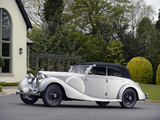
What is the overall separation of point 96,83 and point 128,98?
1.34 m

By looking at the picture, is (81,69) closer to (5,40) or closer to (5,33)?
(5,40)

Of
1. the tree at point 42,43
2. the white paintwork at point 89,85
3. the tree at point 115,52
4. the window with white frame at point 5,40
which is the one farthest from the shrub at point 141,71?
the white paintwork at point 89,85

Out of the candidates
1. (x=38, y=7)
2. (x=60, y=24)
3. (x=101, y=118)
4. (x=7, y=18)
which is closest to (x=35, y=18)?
(x=38, y=7)

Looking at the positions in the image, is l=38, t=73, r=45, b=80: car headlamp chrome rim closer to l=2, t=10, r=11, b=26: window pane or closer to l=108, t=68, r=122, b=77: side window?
l=108, t=68, r=122, b=77: side window

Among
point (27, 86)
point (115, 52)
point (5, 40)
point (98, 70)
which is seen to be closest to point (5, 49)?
point (5, 40)

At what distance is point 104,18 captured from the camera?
48656 mm

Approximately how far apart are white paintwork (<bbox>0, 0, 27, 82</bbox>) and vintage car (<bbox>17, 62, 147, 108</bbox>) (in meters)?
13.8

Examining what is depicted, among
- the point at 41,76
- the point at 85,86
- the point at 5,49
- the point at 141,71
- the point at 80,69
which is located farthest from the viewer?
the point at 141,71

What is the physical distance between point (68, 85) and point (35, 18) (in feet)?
139

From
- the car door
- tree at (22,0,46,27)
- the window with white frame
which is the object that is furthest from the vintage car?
tree at (22,0,46,27)

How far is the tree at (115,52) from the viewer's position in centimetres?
4532

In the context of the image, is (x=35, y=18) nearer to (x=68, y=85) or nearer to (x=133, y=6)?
(x=133, y=6)

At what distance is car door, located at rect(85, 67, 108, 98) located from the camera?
43.2 feet

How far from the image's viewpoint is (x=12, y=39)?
89.3 feet
